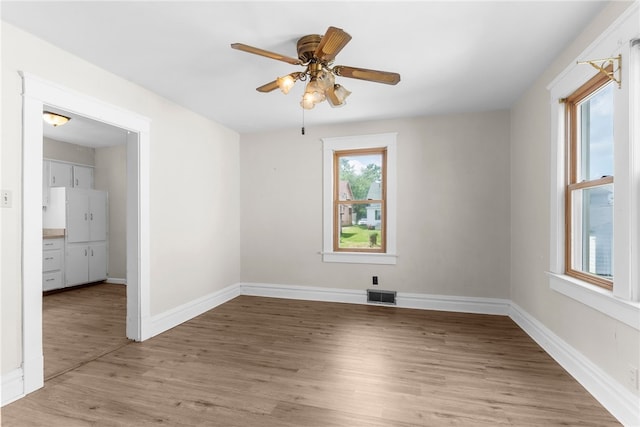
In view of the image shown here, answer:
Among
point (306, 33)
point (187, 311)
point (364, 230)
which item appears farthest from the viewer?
point (364, 230)

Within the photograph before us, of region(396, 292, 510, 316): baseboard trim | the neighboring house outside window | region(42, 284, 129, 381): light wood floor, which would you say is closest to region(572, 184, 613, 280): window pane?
region(396, 292, 510, 316): baseboard trim

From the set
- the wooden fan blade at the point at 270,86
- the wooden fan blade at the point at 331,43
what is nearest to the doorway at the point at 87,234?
the wooden fan blade at the point at 270,86

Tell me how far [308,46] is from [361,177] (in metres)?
2.54

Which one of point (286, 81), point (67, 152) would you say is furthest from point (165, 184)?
point (67, 152)

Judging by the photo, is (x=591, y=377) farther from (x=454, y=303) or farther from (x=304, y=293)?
(x=304, y=293)

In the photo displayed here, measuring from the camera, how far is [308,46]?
91.4 inches

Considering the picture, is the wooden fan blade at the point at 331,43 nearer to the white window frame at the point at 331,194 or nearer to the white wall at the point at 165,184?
the white wall at the point at 165,184

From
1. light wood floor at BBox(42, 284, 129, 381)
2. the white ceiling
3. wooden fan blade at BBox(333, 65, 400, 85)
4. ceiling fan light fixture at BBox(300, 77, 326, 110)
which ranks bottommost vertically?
light wood floor at BBox(42, 284, 129, 381)

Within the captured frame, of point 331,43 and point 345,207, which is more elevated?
point 331,43

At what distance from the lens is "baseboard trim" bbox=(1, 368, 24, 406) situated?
2.12 metres

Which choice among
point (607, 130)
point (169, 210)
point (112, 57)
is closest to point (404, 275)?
point (607, 130)

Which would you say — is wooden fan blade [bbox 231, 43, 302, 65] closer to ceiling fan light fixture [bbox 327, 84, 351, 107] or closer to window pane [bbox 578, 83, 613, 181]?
ceiling fan light fixture [bbox 327, 84, 351, 107]

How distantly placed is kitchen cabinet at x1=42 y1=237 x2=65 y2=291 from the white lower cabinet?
9 centimetres

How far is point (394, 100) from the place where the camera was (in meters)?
3.69
